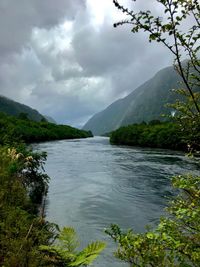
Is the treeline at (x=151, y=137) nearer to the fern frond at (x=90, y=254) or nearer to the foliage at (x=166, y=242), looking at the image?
the fern frond at (x=90, y=254)

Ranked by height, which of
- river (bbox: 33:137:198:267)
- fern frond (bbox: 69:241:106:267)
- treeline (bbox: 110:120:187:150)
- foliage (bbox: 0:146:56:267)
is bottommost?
river (bbox: 33:137:198:267)

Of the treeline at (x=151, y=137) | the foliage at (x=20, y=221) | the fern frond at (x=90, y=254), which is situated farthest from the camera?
the treeline at (x=151, y=137)

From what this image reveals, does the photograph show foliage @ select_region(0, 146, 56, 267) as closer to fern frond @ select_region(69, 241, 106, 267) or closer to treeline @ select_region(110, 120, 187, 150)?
fern frond @ select_region(69, 241, 106, 267)

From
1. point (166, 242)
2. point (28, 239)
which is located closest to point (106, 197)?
point (28, 239)

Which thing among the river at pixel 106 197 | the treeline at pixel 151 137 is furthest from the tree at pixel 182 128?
the treeline at pixel 151 137

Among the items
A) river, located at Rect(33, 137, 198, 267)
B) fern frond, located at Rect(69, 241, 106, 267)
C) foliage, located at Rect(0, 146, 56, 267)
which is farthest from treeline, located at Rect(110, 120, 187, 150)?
fern frond, located at Rect(69, 241, 106, 267)

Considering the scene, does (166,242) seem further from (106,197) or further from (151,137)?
(151,137)

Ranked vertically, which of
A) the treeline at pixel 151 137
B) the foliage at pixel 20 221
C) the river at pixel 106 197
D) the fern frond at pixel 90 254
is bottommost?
the river at pixel 106 197

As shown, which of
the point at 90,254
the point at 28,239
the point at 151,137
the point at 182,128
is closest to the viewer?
the point at 182,128

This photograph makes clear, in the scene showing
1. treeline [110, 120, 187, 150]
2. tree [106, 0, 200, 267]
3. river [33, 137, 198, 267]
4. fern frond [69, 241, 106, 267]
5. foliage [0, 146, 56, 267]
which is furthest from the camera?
treeline [110, 120, 187, 150]

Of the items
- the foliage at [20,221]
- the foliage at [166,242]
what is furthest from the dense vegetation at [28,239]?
the foliage at [166,242]

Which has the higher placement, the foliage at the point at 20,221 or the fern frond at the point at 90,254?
the foliage at the point at 20,221

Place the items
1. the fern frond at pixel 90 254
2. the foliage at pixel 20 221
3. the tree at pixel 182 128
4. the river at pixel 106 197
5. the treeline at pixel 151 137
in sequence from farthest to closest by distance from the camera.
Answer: the treeline at pixel 151 137, the river at pixel 106 197, the fern frond at pixel 90 254, the foliage at pixel 20 221, the tree at pixel 182 128

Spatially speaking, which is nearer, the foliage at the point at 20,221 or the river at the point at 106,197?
the foliage at the point at 20,221
